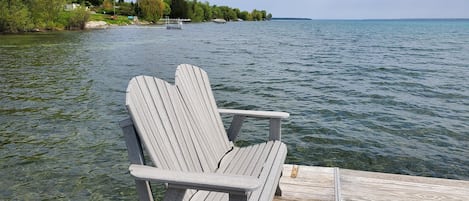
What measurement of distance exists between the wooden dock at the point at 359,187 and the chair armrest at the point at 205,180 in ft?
4.98

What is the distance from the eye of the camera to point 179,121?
319cm

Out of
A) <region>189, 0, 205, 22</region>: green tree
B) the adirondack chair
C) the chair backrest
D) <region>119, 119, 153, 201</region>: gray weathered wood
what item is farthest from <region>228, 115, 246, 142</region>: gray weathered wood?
<region>189, 0, 205, 22</region>: green tree

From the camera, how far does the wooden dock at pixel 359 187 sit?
3.67 meters

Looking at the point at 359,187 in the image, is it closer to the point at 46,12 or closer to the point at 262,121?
the point at 262,121

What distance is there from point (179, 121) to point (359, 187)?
75.9 inches

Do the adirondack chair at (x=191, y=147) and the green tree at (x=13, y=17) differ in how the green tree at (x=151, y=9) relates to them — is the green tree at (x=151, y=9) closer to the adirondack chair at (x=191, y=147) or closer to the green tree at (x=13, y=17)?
the green tree at (x=13, y=17)

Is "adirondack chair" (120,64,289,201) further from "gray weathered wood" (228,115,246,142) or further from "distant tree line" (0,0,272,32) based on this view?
"distant tree line" (0,0,272,32)

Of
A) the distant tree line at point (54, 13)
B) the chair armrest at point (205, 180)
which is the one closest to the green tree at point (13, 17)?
the distant tree line at point (54, 13)

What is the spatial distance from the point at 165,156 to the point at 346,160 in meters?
4.60

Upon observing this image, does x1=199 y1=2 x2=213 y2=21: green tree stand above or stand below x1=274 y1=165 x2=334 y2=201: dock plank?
above

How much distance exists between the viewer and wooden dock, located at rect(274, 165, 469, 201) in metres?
3.67

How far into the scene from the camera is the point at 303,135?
26.0 feet

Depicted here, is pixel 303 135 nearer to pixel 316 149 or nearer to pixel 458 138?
pixel 316 149

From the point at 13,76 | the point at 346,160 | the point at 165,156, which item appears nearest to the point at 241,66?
the point at 13,76
